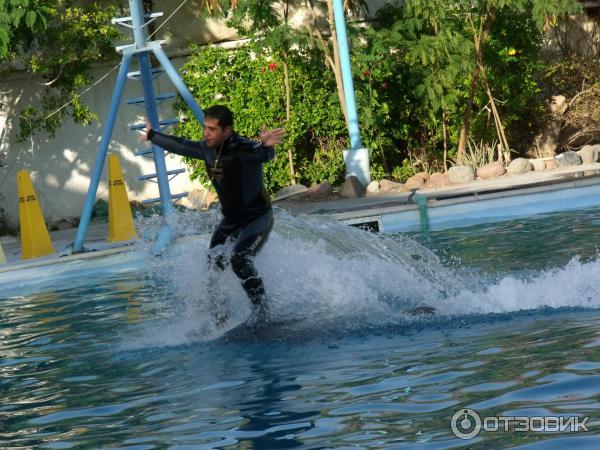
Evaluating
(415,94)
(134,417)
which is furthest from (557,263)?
(415,94)

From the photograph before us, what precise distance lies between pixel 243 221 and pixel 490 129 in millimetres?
12668

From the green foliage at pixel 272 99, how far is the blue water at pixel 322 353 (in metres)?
8.10

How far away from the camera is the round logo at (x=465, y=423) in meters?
4.59

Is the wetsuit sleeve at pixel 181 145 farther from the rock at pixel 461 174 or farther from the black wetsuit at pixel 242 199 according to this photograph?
the rock at pixel 461 174

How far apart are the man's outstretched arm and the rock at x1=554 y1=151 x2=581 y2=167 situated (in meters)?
10.8

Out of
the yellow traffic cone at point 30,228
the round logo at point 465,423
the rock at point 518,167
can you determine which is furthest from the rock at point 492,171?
the round logo at point 465,423

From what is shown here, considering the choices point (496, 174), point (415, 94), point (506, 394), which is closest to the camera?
point (506, 394)

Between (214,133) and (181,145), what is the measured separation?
0.53 metres

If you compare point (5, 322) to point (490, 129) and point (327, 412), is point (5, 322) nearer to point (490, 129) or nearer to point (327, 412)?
point (327, 412)

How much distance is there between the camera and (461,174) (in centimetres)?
1708

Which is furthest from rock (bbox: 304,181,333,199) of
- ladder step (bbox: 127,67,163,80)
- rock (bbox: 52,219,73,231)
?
rock (bbox: 52,219,73,231)

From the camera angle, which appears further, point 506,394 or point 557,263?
point 557,263

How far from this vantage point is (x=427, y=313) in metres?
7.51

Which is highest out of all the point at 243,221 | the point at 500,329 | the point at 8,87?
the point at 8,87
